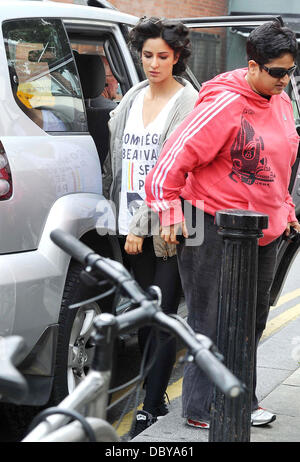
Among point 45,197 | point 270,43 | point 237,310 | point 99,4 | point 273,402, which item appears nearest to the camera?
point 237,310

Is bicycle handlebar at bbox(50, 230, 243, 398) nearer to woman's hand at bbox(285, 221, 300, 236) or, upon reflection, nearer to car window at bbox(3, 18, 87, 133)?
car window at bbox(3, 18, 87, 133)

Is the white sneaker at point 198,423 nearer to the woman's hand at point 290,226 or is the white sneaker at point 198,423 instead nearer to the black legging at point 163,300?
the black legging at point 163,300

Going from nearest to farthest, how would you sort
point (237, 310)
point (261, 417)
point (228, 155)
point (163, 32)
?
point (237, 310) → point (228, 155) → point (163, 32) → point (261, 417)

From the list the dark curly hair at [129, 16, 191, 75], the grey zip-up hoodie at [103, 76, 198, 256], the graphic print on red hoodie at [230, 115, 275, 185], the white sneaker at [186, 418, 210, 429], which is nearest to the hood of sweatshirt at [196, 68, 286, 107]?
the graphic print on red hoodie at [230, 115, 275, 185]

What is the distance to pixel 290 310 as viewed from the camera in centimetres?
716

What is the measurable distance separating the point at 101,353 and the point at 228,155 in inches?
71.8

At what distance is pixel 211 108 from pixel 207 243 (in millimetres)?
622

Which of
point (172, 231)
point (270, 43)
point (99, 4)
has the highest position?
point (99, 4)

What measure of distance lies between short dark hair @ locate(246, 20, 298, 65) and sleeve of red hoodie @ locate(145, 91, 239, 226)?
20 cm

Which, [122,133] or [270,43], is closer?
[270,43]

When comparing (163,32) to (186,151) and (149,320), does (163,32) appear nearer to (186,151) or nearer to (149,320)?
(186,151)

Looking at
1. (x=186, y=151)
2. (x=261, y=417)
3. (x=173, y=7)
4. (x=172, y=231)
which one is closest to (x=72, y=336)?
(x=172, y=231)

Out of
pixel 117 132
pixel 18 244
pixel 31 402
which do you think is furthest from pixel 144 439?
pixel 117 132

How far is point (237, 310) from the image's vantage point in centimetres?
334
